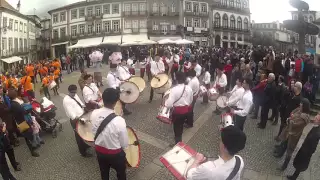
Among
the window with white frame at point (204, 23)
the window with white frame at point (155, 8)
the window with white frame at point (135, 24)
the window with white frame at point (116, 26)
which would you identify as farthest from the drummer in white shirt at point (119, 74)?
the window with white frame at point (204, 23)

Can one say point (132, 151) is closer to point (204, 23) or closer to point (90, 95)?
point (90, 95)

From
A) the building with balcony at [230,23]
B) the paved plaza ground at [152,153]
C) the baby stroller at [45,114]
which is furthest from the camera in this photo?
the building with balcony at [230,23]

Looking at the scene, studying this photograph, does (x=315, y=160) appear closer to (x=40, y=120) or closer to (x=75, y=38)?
(x=40, y=120)

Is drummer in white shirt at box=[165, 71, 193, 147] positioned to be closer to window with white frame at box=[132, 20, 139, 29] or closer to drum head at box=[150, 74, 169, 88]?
drum head at box=[150, 74, 169, 88]

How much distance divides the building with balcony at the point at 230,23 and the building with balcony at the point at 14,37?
34.3m

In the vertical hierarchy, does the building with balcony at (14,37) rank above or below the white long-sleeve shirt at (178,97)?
above

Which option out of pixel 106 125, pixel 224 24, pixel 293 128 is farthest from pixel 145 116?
pixel 224 24

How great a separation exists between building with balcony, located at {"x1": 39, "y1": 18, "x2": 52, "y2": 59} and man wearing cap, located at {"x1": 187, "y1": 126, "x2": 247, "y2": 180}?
64484 millimetres

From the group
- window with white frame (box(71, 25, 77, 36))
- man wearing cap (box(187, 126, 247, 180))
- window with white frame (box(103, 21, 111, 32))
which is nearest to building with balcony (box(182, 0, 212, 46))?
window with white frame (box(103, 21, 111, 32))

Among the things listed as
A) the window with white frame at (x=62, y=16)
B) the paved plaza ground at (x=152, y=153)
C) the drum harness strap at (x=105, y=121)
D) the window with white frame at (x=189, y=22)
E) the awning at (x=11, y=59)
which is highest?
the window with white frame at (x=62, y=16)

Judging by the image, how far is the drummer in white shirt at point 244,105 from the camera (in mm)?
7551

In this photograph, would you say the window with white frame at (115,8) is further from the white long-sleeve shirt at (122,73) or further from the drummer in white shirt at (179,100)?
the drummer in white shirt at (179,100)

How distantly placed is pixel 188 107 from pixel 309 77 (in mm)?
7890

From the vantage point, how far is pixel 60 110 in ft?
39.0
